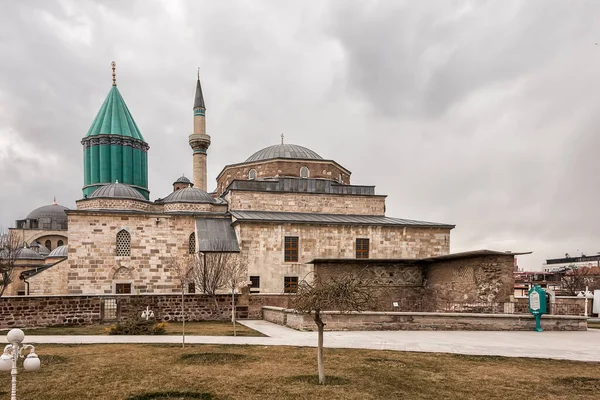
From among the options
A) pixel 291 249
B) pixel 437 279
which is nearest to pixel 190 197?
pixel 291 249

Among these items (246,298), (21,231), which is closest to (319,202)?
(246,298)

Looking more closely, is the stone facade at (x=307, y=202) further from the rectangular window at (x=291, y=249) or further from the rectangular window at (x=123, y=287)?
the rectangular window at (x=123, y=287)

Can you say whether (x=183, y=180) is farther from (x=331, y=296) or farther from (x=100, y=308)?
(x=331, y=296)

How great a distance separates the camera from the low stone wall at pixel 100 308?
16.9 meters

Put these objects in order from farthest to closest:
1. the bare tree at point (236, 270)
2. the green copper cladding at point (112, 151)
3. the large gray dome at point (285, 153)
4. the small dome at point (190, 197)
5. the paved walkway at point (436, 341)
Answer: the green copper cladding at point (112, 151), the large gray dome at point (285, 153), the small dome at point (190, 197), the bare tree at point (236, 270), the paved walkway at point (436, 341)

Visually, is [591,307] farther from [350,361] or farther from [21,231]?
[21,231]

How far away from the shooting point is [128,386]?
25.6 feet

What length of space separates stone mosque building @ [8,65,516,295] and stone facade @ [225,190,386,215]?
69mm

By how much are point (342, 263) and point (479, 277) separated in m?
6.66

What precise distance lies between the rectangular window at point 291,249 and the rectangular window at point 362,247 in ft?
13.5

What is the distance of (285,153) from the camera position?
116 feet

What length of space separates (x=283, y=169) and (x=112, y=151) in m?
16.1

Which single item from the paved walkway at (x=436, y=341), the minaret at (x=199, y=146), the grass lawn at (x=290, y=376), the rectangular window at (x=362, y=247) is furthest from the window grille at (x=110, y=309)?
the minaret at (x=199, y=146)

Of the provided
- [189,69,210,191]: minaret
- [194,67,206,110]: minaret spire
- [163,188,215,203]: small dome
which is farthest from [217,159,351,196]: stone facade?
[194,67,206,110]: minaret spire
